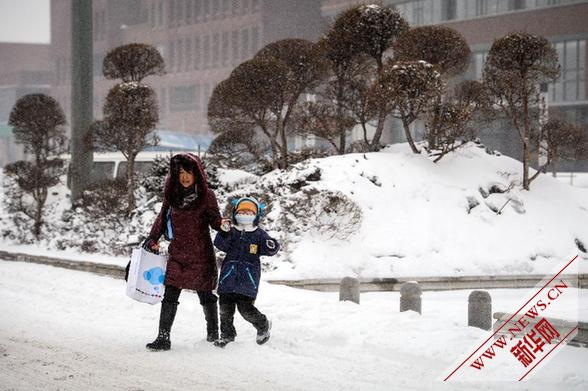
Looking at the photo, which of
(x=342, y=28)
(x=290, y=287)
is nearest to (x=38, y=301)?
(x=290, y=287)

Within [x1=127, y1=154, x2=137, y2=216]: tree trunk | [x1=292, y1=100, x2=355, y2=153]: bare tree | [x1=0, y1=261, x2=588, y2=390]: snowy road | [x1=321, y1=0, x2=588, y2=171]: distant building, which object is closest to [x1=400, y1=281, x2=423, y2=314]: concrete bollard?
[x1=0, y1=261, x2=588, y2=390]: snowy road

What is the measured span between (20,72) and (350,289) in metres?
73.1

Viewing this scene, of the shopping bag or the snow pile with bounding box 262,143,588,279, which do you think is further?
the snow pile with bounding box 262,143,588,279

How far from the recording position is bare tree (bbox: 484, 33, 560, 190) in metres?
15.7

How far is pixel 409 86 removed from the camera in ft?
48.2

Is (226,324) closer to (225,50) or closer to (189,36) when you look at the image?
(225,50)

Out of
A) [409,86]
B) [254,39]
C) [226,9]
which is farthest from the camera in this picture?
[226,9]

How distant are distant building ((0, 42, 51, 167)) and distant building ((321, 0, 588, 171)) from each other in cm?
4520

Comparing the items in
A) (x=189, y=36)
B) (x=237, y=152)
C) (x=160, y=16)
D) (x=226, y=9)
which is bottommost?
(x=237, y=152)

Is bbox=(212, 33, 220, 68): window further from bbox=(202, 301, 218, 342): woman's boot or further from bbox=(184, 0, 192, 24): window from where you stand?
bbox=(202, 301, 218, 342): woman's boot

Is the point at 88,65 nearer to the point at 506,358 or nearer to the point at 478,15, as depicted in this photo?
the point at 506,358

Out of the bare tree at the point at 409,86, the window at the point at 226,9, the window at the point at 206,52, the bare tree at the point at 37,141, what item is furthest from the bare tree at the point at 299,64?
the window at the point at 206,52

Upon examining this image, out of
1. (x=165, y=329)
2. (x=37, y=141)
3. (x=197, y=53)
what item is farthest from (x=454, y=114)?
(x=197, y=53)

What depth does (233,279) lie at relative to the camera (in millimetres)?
6555
